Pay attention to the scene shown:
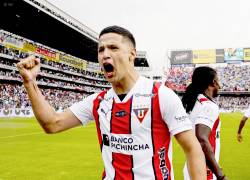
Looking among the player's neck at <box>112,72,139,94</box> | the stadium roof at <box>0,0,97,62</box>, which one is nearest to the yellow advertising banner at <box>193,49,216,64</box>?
the stadium roof at <box>0,0,97,62</box>

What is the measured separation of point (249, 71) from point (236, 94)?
7092 mm

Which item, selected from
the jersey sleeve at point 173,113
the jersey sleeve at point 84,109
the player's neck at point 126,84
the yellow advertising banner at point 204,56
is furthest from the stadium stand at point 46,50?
the jersey sleeve at point 173,113

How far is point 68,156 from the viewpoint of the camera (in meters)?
12.6

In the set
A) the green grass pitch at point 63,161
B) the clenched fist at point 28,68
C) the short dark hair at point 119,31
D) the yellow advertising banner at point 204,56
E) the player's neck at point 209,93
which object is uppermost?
the yellow advertising banner at point 204,56

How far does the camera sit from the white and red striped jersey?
272cm

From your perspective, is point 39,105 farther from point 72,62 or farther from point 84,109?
point 72,62

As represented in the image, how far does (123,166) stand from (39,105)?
0.84 metres

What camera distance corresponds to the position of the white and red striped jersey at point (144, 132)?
2.72 metres

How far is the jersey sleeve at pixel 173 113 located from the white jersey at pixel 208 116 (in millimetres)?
1488

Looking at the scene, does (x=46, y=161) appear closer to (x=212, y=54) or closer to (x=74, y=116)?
(x=74, y=116)

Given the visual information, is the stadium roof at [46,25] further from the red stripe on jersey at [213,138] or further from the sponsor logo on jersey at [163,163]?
the sponsor logo on jersey at [163,163]

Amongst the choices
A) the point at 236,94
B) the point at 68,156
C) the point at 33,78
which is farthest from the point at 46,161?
the point at 236,94

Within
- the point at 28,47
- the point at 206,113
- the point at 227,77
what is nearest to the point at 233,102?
the point at 227,77

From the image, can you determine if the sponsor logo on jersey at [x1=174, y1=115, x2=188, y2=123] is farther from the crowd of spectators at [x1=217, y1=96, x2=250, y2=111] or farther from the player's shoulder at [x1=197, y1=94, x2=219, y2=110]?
the crowd of spectators at [x1=217, y1=96, x2=250, y2=111]
